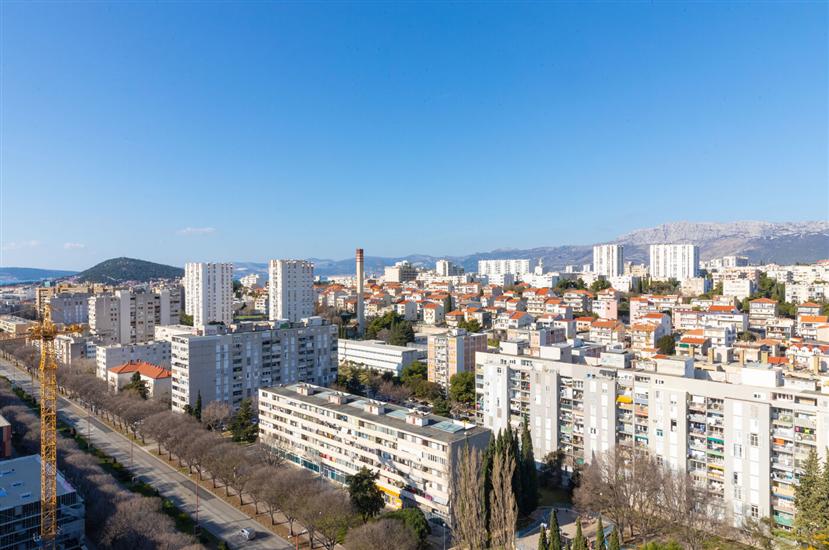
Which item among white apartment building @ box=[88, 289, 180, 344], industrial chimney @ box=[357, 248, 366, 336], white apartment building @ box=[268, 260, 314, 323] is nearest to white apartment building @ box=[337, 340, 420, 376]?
industrial chimney @ box=[357, 248, 366, 336]

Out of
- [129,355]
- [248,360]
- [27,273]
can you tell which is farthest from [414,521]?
[27,273]

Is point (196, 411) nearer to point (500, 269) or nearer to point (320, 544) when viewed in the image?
point (320, 544)

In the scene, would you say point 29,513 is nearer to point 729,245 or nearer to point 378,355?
point 378,355

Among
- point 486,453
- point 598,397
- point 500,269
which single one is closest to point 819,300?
point 598,397

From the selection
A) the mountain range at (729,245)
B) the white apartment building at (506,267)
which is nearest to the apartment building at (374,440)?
the white apartment building at (506,267)

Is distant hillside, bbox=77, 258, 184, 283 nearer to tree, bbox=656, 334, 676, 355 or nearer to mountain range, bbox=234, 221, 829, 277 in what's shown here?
mountain range, bbox=234, 221, 829, 277
